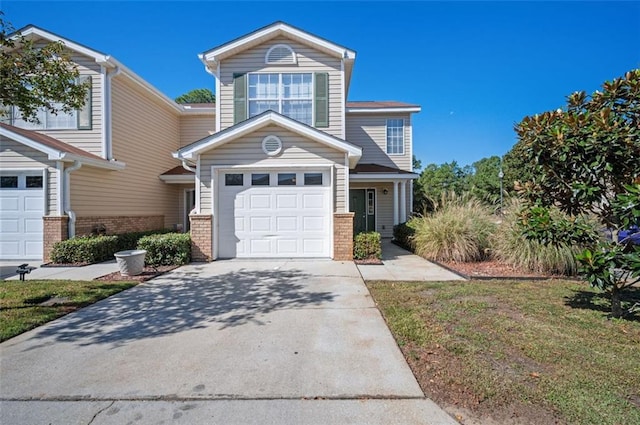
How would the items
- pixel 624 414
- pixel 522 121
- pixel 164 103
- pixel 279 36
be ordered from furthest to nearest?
pixel 164 103, pixel 279 36, pixel 522 121, pixel 624 414

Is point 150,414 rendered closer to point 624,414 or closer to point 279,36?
point 624,414

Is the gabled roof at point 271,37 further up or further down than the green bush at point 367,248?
further up

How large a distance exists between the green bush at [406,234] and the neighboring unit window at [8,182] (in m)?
12.2

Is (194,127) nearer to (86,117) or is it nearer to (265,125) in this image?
(86,117)

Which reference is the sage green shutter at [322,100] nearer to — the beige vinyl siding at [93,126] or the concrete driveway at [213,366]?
the concrete driveway at [213,366]

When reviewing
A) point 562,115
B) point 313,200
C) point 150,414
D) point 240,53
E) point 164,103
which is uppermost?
point 240,53

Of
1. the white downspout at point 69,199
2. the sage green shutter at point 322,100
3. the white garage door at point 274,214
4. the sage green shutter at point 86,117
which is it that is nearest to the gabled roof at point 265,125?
the white garage door at point 274,214

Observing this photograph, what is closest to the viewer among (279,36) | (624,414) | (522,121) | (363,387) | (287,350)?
(624,414)

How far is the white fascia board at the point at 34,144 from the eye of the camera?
8352mm

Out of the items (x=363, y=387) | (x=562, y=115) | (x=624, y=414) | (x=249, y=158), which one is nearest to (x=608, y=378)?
(x=624, y=414)

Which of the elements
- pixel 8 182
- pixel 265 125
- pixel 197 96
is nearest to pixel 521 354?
pixel 265 125

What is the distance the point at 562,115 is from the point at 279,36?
9621 millimetres

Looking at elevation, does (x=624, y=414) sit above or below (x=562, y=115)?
below

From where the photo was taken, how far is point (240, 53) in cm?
1089
